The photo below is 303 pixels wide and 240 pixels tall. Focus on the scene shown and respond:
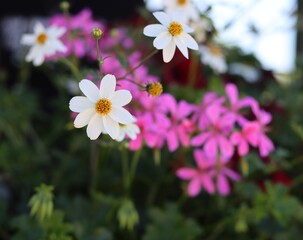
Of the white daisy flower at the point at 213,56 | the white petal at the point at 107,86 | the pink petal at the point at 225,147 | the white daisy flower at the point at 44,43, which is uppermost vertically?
the white daisy flower at the point at 213,56

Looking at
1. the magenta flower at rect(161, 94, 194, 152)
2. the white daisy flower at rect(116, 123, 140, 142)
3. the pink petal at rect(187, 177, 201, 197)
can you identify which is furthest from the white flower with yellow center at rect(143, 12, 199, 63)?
the pink petal at rect(187, 177, 201, 197)

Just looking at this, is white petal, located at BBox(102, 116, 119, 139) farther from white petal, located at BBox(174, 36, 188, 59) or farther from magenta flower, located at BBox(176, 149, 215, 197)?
magenta flower, located at BBox(176, 149, 215, 197)

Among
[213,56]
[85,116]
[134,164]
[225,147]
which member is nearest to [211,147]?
[225,147]

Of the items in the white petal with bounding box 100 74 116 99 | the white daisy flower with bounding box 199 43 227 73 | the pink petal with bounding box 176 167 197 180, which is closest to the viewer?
the white petal with bounding box 100 74 116 99

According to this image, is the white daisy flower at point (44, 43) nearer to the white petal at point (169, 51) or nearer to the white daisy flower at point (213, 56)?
the white petal at point (169, 51)

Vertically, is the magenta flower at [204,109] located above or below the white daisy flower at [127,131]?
above

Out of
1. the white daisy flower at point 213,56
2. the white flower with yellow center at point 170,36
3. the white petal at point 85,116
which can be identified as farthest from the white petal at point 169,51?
the white daisy flower at point 213,56

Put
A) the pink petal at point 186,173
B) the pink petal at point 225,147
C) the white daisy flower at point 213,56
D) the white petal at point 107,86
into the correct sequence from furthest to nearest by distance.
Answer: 1. the white daisy flower at point 213,56
2. the pink petal at point 186,173
3. the pink petal at point 225,147
4. the white petal at point 107,86

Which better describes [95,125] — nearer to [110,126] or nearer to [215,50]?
[110,126]
